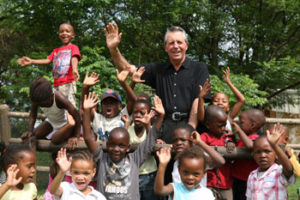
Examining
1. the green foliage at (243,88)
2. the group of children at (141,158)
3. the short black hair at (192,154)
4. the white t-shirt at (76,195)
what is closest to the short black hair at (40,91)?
the group of children at (141,158)

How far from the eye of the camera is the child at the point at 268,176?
307 cm

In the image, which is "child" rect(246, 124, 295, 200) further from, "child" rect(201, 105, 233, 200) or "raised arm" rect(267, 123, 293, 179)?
"child" rect(201, 105, 233, 200)

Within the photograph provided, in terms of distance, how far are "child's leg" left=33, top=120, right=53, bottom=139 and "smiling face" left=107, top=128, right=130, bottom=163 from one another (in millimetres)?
997

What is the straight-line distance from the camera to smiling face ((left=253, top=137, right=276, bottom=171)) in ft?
10.4

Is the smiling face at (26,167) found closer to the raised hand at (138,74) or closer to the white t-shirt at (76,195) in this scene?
the white t-shirt at (76,195)

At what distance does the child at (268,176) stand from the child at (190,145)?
0.35 metres

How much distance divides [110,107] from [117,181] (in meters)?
1.08

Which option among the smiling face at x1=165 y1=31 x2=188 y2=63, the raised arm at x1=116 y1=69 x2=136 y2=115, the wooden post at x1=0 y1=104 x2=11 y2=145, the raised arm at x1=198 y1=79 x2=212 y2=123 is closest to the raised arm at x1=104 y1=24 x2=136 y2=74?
the raised arm at x1=116 y1=69 x2=136 y2=115

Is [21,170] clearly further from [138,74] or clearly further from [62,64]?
[62,64]

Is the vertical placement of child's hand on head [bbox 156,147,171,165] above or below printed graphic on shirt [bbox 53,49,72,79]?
below

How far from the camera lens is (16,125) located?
9828 mm

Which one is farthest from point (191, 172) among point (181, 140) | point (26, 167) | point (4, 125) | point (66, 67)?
point (4, 125)

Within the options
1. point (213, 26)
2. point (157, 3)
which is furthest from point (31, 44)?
point (213, 26)

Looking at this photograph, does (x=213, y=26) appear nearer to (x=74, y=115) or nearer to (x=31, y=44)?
(x=31, y=44)
